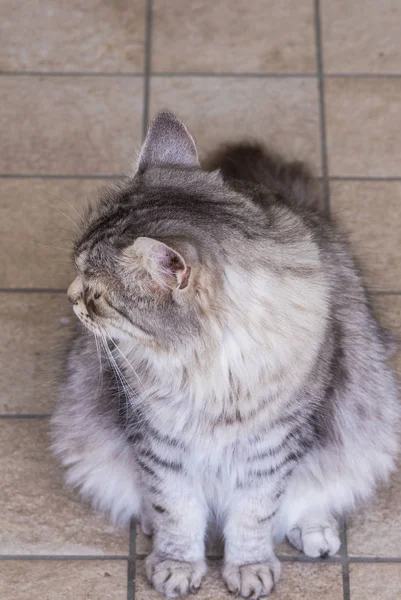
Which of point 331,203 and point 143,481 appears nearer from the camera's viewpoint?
point 143,481

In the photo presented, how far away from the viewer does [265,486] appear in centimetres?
174

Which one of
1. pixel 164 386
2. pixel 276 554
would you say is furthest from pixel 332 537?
pixel 164 386

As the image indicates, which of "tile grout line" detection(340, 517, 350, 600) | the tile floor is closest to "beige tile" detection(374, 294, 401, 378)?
the tile floor

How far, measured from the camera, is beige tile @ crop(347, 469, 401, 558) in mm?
1950

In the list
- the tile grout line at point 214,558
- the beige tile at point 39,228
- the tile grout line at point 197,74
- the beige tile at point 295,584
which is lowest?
the beige tile at point 295,584

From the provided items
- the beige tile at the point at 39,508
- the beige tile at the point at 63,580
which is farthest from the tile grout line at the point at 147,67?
the beige tile at the point at 63,580

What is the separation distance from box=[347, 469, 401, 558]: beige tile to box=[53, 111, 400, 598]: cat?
2.1 inches

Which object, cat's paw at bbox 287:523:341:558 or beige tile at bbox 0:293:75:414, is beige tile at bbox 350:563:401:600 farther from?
beige tile at bbox 0:293:75:414

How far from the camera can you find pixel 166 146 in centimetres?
167

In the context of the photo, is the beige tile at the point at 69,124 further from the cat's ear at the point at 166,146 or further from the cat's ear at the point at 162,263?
the cat's ear at the point at 162,263

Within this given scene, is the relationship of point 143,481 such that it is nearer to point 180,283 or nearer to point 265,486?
point 265,486

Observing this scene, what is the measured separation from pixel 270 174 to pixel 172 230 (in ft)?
2.68

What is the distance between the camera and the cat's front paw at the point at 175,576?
1.84 metres

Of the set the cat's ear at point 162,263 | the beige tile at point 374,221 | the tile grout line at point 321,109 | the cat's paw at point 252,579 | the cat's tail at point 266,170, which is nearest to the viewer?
the cat's ear at point 162,263
